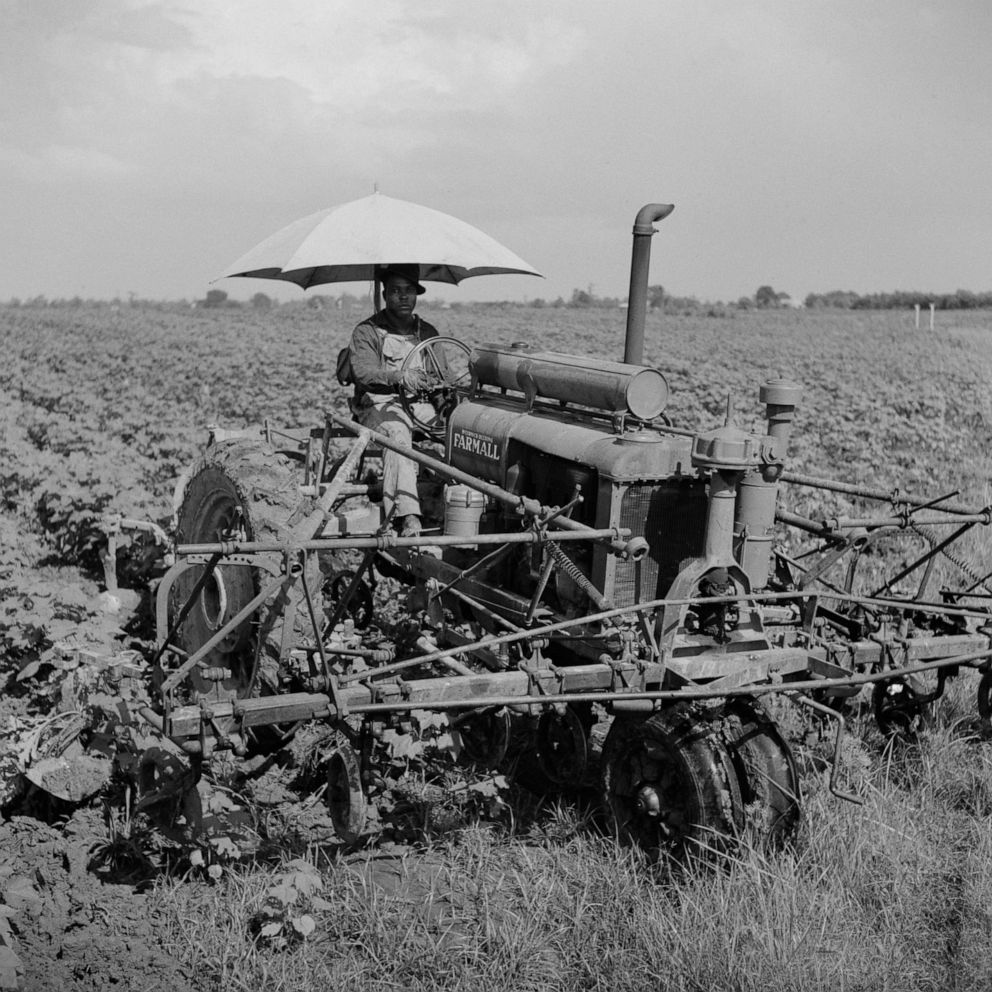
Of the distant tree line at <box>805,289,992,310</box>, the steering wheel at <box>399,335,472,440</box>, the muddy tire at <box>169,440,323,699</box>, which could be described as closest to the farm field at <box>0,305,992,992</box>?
the muddy tire at <box>169,440,323,699</box>

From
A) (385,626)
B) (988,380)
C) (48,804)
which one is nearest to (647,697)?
(48,804)

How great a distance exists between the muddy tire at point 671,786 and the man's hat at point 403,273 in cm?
292

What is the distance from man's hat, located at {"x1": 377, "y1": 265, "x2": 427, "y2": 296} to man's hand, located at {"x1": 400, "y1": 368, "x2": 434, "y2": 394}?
0.70m

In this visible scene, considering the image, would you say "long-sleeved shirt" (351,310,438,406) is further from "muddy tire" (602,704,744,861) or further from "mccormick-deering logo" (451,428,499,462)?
"muddy tire" (602,704,744,861)

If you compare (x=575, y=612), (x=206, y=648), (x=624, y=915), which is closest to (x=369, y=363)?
(x=575, y=612)

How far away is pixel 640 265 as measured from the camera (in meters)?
5.02

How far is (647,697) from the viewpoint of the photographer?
12.2 feet

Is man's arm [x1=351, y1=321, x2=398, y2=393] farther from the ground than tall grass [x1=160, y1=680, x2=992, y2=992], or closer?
farther from the ground

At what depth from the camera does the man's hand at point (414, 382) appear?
220 inches

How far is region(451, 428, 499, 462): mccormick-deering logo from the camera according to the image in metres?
5.07

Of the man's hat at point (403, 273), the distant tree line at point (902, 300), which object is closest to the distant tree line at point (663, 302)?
the distant tree line at point (902, 300)

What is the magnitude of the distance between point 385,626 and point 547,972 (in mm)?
3039

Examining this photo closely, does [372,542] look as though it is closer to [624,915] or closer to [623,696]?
[623,696]

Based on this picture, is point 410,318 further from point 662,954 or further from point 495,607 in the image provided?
point 662,954
